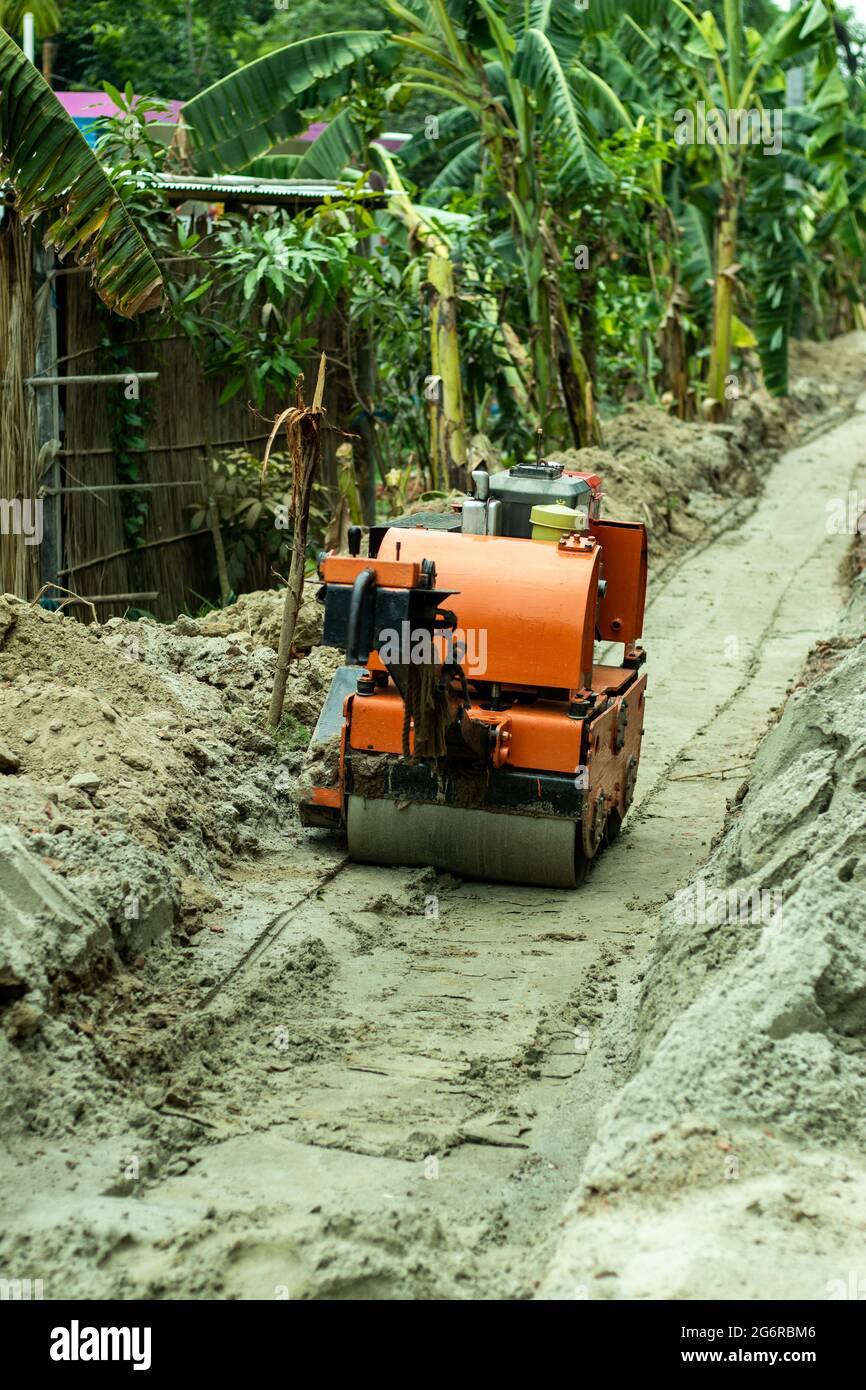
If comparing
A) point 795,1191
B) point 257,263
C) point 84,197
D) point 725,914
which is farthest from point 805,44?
point 795,1191

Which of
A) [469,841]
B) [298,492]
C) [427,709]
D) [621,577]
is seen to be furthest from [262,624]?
[427,709]

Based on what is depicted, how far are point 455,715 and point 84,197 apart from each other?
4.35m

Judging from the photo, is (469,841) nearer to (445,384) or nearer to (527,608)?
(527,608)

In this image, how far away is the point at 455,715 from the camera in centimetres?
675

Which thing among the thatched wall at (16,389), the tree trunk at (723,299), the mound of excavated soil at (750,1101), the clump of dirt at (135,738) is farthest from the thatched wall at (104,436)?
the tree trunk at (723,299)

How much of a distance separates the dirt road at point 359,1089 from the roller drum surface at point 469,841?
10 cm

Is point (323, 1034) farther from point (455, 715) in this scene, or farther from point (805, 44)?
point (805, 44)

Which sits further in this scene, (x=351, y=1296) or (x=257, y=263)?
(x=257, y=263)

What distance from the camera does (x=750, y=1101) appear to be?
4.30 m

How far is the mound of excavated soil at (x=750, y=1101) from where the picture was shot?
367 cm

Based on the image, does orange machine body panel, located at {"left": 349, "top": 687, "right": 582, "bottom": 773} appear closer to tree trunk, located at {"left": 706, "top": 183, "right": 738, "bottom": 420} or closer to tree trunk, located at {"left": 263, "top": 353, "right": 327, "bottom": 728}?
tree trunk, located at {"left": 263, "top": 353, "right": 327, "bottom": 728}

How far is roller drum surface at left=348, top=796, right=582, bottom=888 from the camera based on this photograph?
7.27 metres

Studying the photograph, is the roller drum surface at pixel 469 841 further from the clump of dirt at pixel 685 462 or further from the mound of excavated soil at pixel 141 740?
the clump of dirt at pixel 685 462

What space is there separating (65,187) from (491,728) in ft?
14.4
